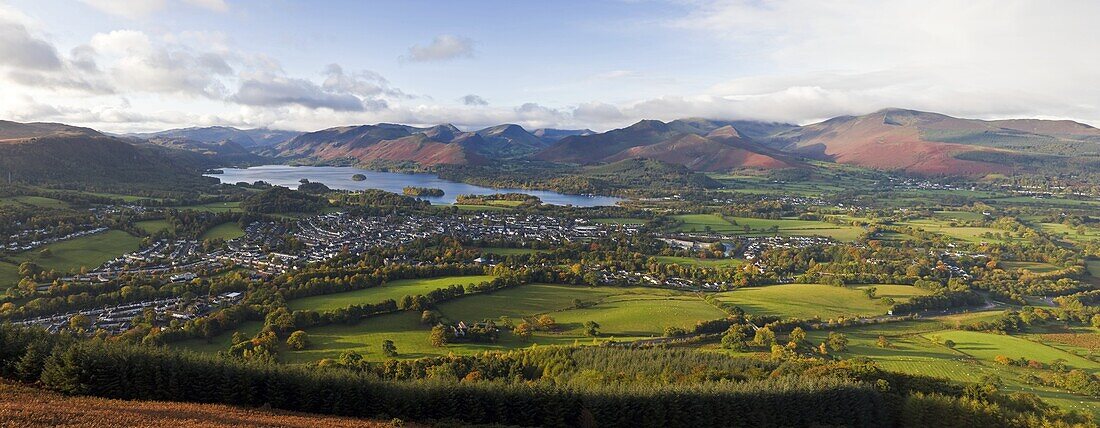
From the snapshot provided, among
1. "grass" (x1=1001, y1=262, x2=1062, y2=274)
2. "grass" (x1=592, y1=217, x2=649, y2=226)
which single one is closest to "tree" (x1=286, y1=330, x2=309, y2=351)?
"grass" (x1=592, y1=217, x2=649, y2=226)

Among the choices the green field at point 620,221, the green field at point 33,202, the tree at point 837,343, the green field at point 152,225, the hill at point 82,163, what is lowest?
the tree at point 837,343

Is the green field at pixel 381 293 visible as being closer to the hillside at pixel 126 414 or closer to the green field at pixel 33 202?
the hillside at pixel 126 414

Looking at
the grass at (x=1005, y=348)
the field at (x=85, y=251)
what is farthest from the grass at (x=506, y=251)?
the grass at (x=1005, y=348)

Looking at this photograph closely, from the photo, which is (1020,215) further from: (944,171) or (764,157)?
(764,157)

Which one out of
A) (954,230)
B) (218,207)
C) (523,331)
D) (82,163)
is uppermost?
(82,163)

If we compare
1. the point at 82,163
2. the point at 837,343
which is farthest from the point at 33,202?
the point at 837,343

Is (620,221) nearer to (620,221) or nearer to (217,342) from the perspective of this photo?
(620,221)

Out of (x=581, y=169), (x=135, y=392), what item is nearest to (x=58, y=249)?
(x=135, y=392)
